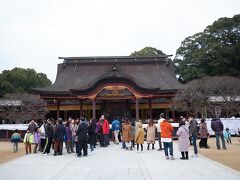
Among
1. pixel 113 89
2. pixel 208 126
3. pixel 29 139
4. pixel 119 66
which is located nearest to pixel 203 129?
pixel 29 139

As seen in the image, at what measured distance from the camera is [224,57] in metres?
46.7

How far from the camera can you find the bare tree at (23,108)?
3297cm

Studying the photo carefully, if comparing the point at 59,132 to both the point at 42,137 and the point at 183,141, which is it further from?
the point at 183,141

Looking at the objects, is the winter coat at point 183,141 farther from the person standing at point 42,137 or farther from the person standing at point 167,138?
the person standing at point 42,137

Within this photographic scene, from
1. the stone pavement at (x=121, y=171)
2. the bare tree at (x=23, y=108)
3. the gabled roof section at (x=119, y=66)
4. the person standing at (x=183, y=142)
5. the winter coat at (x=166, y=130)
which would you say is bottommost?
the stone pavement at (x=121, y=171)

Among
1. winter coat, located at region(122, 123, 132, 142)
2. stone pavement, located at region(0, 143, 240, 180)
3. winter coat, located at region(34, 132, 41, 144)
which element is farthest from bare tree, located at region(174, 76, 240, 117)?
stone pavement, located at region(0, 143, 240, 180)

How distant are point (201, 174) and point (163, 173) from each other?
1.04 m

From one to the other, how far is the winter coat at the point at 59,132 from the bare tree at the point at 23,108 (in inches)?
708

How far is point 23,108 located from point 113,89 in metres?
12.8

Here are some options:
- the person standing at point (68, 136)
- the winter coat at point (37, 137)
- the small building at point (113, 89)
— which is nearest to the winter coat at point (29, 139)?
the winter coat at point (37, 137)

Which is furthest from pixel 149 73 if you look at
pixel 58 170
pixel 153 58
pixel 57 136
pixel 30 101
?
pixel 58 170

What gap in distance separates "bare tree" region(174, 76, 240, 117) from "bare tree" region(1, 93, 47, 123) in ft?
46.3

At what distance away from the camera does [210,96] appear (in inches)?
1268

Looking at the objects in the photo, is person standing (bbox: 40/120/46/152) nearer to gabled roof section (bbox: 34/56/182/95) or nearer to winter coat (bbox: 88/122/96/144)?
winter coat (bbox: 88/122/96/144)
